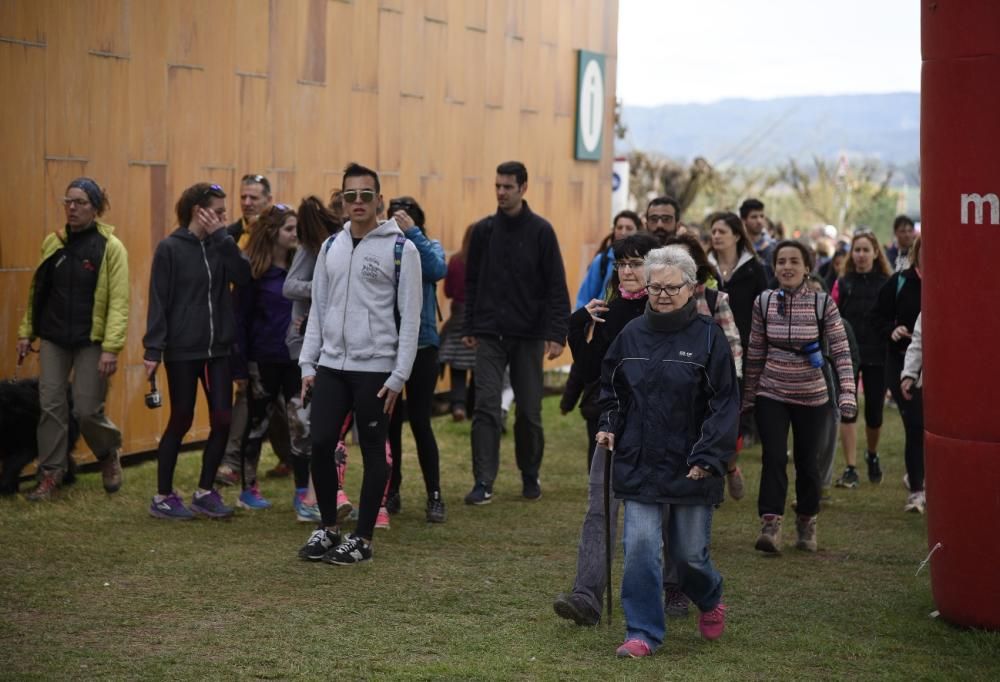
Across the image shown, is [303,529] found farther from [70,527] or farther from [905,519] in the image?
[905,519]

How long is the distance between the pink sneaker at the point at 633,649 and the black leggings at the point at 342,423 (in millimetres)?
2096

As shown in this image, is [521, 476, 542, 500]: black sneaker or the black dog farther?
[521, 476, 542, 500]: black sneaker

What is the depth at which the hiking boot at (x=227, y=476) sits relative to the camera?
11094 mm

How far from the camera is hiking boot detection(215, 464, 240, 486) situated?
11.1 metres

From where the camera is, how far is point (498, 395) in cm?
1085

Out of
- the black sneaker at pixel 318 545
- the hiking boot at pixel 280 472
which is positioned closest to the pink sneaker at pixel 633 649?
the black sneaker at pixel 318 545

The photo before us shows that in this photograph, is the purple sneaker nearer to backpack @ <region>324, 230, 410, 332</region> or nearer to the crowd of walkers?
the crowd of walkers

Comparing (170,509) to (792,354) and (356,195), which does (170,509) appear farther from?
(792,354)

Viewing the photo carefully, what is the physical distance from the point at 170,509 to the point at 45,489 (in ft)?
3.24

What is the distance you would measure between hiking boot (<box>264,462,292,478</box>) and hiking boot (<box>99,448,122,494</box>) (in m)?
1.28

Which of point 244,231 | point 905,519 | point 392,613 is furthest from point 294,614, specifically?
point 905,519

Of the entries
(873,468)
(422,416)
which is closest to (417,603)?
(422,416)

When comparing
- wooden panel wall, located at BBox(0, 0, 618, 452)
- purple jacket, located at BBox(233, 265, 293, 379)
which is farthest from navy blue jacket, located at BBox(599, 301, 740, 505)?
wooden panel wall, located at BBox(0, 0, 618, 452)

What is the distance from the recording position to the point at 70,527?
9.55m
